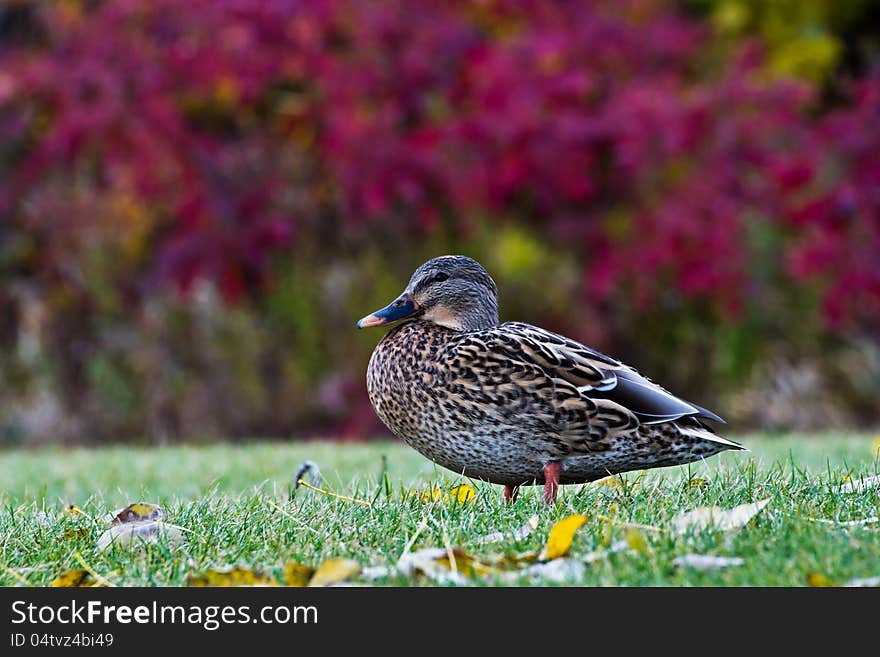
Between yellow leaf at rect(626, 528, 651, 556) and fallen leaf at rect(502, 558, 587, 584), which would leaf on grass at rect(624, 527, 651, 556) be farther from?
fallen leaf at rect(502, 558, 587, 584)

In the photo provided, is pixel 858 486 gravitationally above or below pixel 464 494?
below

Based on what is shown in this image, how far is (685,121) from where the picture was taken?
8.62 m

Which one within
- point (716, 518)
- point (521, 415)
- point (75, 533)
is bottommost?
point (716, 518)

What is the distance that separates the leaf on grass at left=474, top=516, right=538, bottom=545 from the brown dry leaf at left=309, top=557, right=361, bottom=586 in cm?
40

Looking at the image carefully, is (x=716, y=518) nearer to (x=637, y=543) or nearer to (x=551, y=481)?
(x=637, y=543)

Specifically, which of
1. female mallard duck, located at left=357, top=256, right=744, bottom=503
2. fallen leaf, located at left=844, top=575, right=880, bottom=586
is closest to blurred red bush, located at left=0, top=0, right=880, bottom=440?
female mallard duck, located at left=357, top=256, right=744, bottom=503

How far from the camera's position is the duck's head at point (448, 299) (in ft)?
13.0

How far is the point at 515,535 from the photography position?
306cm

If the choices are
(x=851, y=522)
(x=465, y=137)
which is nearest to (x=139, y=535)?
(x=851, y=522)

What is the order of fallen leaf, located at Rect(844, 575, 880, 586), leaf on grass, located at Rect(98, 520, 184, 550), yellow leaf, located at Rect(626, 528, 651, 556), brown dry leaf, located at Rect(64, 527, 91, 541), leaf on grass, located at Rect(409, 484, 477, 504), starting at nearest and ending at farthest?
fallen leaf, located at Rect(844, 575, 880, 586) → yellow leaf, located at Rect(626, 528, 651, 556) → leaf on grass, located at Rect(98, 520, 184, 550) → brown dry leaf, located at Rect(64, 527, 91, 541) → leaf on grass, located at Rect(409, 484, 477, 504)

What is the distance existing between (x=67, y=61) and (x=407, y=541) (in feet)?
24.2

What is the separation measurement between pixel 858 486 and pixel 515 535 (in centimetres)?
113

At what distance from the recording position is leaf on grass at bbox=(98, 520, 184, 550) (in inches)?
122

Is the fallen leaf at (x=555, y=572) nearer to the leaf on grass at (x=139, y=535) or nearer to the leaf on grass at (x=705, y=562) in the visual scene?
the leaf on grass at (x=705, y=562)
